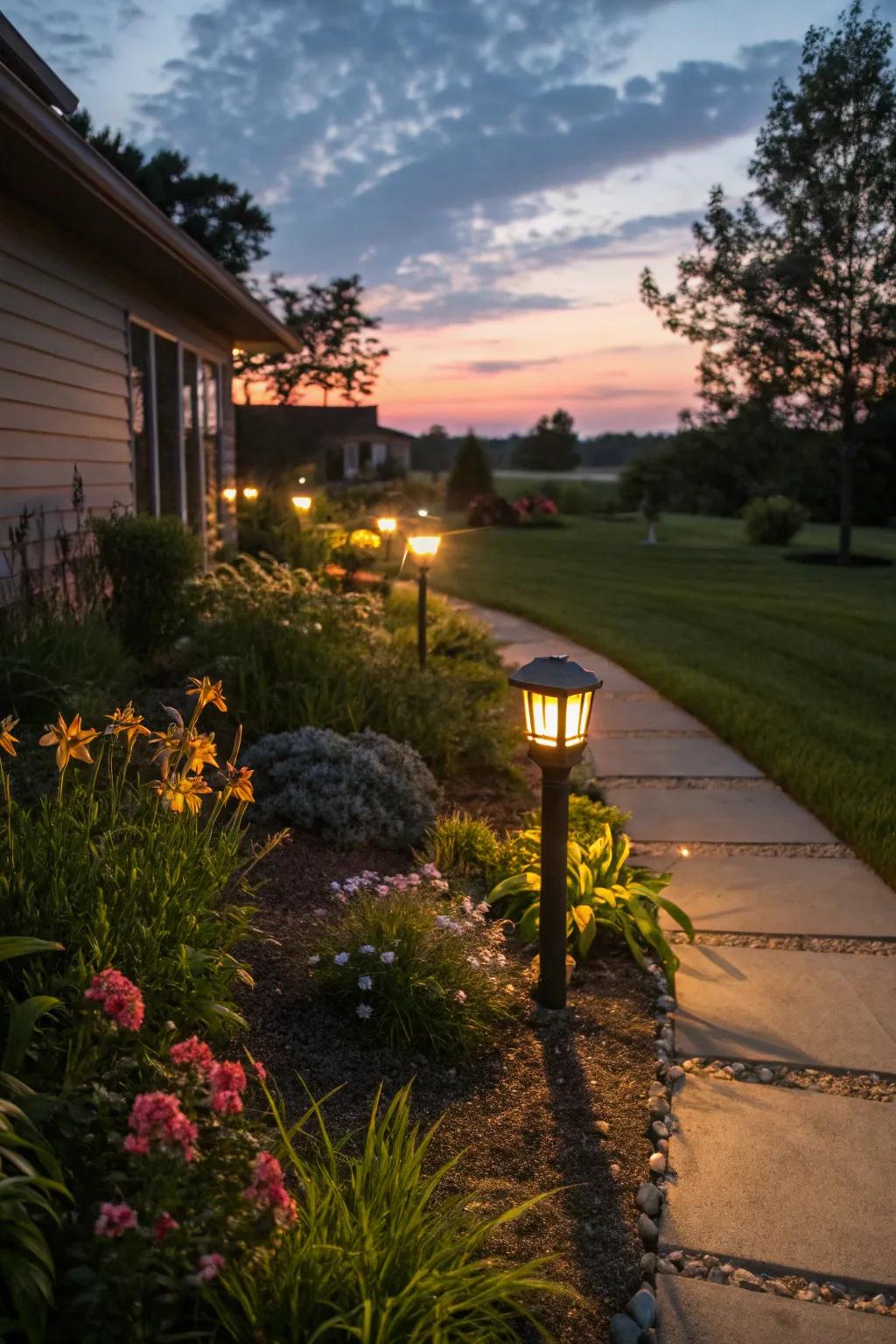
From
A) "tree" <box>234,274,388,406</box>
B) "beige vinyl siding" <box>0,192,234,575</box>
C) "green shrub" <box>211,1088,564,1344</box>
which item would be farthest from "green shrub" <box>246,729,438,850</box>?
"tree" <box>234,274,388,406</box>

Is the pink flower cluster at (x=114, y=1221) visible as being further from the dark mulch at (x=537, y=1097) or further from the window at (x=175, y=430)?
the window at (x=175, y=430)

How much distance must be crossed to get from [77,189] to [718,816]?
4.79 meters

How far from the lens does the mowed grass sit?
5582 mm

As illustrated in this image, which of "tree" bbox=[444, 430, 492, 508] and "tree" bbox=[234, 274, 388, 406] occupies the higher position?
"tree" bbox=[234, 274, 388, 406]

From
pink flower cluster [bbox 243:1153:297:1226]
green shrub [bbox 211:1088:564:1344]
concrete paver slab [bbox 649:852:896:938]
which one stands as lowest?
concrete paver slab [bbox 649:852:896:938]

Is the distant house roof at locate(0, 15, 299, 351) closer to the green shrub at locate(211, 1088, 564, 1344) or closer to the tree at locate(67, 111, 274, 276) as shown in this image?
the green shrub at locate(211, 1088, 564, 1344)

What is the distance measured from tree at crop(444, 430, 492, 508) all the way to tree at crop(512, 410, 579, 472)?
26829 mm

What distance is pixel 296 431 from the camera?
3822cm

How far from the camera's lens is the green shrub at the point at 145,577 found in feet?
21.9

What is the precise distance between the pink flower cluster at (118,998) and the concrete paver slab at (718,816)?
3239 mm

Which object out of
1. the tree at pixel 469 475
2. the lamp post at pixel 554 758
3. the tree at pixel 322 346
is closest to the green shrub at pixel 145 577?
the lamp post at pixel 554 758

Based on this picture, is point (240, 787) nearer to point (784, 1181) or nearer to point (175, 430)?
point (784, 1181)

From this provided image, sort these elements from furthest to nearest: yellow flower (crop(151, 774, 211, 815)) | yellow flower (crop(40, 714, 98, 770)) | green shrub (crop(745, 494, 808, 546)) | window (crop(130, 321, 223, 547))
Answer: green shrub (crop(745, 494, 808, 546))
window (crop(130, 321, 223, 547))
yellow flower (crop(151, 774, 211, 815))
yellow flower (crop(40, 714, 98, 770))

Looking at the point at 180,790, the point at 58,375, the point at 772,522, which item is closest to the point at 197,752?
the point at 180,790
